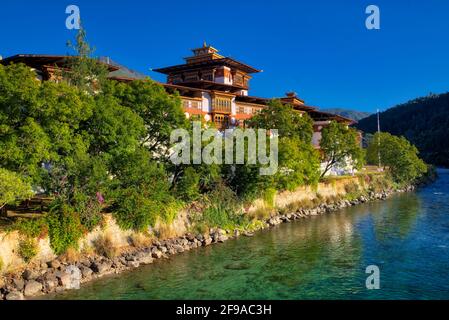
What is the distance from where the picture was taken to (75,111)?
23.6 metres

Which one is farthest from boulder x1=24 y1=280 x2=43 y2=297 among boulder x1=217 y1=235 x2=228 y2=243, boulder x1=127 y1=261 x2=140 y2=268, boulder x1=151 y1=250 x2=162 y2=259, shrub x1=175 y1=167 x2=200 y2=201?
boulder x1=217 y1=235 x2=228 y2=243

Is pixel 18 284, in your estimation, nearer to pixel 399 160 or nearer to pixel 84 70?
pixel 84 70

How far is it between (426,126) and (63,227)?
169 metres

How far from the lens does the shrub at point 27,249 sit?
21.4 meters

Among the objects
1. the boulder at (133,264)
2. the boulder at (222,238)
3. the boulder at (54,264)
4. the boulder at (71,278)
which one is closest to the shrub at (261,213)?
the boulder at (222,238)

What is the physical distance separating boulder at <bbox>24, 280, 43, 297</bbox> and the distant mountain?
132691mm

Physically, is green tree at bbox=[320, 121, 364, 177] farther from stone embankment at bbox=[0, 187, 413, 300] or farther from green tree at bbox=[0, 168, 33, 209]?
green tree at bbox=[0, 168, 33, 209]

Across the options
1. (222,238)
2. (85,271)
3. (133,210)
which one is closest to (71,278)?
(85,271)

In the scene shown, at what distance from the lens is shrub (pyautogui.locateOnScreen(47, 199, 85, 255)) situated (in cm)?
2292

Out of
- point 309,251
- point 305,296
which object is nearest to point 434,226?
point 309,251

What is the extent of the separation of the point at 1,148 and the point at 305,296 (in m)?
17.1

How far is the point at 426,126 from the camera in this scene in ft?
538
